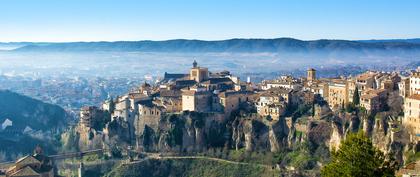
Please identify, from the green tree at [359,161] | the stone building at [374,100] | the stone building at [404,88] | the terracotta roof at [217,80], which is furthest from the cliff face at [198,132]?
the green tree at [359,161]

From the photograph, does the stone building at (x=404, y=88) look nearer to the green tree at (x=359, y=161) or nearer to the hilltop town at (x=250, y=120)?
the hilltop town at (x=250, y=120)

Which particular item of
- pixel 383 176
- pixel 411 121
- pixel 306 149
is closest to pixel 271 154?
pixel 306 149

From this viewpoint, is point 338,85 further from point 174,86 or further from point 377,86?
point 174,86

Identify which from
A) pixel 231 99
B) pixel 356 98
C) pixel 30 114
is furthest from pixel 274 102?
pixel 30 114

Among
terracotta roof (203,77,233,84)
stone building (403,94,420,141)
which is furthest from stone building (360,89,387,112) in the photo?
terracotta roof (203,77,233,84)

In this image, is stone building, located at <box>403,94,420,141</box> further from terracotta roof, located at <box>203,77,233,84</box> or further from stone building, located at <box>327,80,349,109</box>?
terracotta roof, located at <box>203,77,233,84</box>

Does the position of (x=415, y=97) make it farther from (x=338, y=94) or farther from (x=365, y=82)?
(x=338, y=94)

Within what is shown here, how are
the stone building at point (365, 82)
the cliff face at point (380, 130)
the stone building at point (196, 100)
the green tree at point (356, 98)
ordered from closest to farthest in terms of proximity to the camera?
the cliff face at point (380, 130)
the green tree at point (356, 98)
the stone building at point (365, 82)
the stone building at point (196, 100)
